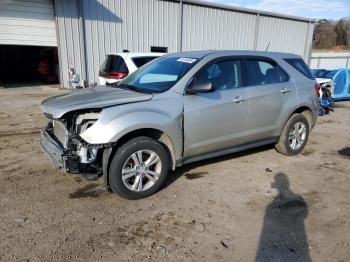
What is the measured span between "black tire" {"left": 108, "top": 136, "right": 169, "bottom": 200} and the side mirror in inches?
31.5

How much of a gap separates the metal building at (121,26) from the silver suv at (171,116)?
10.1 m

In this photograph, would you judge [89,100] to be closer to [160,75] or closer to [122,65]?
[160,75]

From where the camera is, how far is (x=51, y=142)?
4.00 meters

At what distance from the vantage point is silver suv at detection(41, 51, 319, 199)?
3.63 metres

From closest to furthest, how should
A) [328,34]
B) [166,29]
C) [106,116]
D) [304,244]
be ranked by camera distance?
[304,244], [106,116], [166,29], [328,34]

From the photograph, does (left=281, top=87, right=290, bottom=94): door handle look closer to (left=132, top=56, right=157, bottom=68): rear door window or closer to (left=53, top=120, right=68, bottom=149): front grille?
(left=53, top=120, right=68, bottom=149): front grille

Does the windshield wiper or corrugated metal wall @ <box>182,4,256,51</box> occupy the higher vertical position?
corrugated metal wall @ <box>182,4,256,51</box>

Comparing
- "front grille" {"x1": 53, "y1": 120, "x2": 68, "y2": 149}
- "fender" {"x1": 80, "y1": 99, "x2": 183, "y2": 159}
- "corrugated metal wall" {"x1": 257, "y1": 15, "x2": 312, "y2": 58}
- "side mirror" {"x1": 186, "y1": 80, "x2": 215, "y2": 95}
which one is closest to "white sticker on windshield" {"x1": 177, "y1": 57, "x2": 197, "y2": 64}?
"side mirror" {"x1": 186, "y1": 80, "x2": 215, "y2": 95}

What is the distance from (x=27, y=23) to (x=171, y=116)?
39.0 feet

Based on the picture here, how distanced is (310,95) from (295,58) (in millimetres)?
702

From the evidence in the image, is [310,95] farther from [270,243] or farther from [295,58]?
[270,243]

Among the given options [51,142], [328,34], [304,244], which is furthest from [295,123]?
[328,34]

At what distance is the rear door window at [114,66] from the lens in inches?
332

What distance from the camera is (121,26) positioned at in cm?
1488
